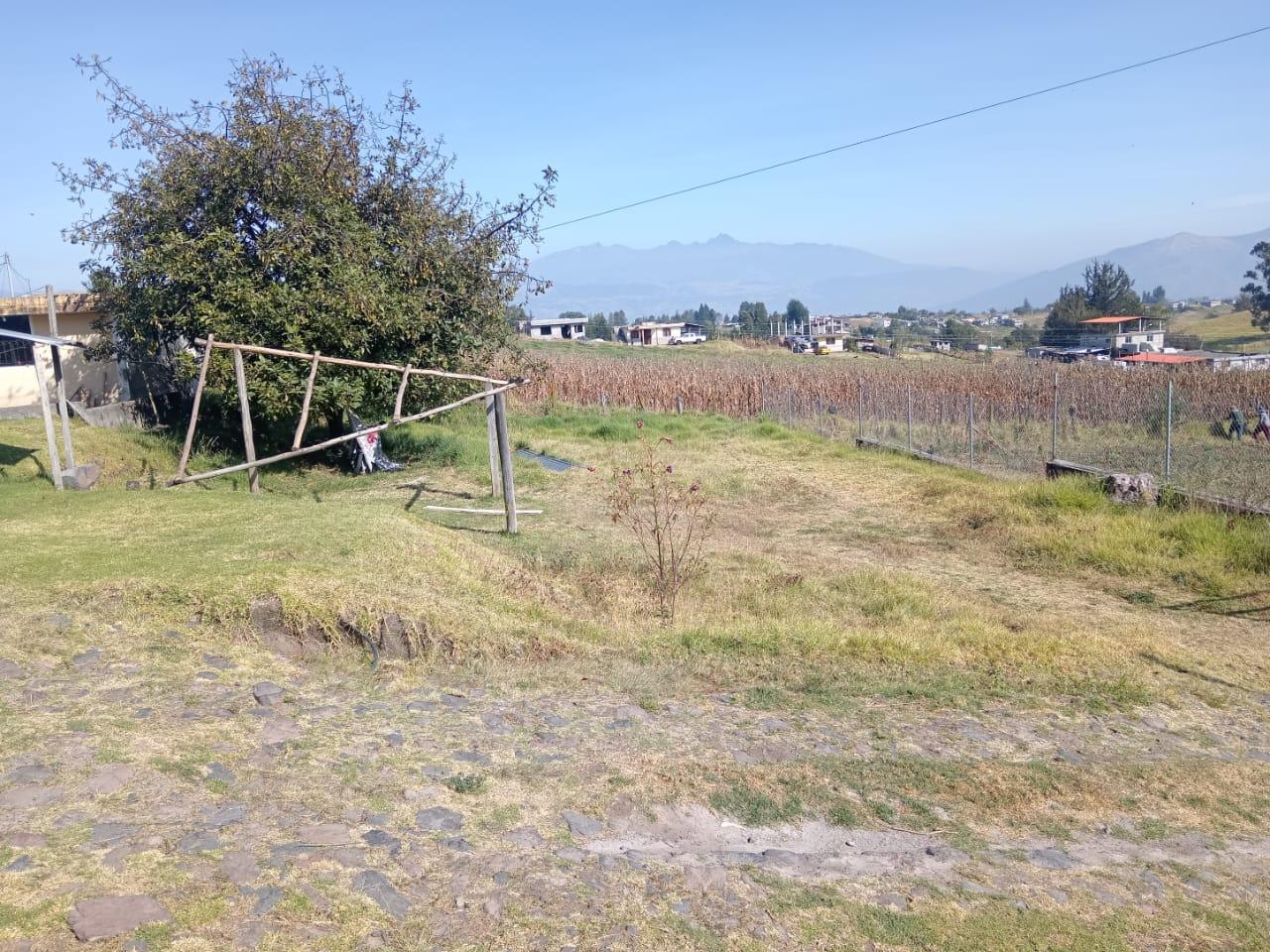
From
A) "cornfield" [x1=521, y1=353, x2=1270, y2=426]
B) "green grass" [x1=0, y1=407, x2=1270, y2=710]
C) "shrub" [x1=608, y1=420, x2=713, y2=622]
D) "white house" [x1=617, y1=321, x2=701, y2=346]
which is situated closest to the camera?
"green grass" [x1=0, y1=407, x2=1270, y2=710]

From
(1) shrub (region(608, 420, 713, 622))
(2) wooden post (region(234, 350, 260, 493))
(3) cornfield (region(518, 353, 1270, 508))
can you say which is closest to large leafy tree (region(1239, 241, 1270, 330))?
(3) cornfield (region(518, 353, 1270, 508))

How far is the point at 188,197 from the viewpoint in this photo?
14.5 meters

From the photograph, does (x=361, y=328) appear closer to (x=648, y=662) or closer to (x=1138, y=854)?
(x=648, y=662)

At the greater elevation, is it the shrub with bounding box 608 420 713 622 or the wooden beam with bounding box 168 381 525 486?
the wooden beam with bounding box 168 381 525 486

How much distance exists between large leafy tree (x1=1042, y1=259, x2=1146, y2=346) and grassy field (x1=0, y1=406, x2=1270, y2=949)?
54482mm

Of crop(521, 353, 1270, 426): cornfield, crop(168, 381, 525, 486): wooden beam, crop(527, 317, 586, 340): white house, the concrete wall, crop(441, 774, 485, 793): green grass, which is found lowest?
crop(441, 774, 485, 793): green grass

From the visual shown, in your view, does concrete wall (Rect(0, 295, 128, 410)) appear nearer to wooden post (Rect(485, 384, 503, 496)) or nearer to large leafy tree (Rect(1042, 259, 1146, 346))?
wooden post (Rect(485, 384, 503, 496))

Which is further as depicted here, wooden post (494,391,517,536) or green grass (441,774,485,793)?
wooden post (494,391,517,536)

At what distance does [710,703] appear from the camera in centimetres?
645

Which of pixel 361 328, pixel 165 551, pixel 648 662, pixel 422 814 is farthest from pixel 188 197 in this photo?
pixel 422 814

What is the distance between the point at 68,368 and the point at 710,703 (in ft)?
51.2

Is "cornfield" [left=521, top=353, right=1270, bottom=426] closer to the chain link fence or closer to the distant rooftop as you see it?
the chain link fence

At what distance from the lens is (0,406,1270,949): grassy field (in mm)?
4188

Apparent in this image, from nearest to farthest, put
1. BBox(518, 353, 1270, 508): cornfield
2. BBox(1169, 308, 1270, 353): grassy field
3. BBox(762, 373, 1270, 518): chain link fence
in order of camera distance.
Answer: BBox(762, 373, 1270, 518): chain link fence
BBox(518, 353, 1270, 508): cornfield
BBox(1169, 308, 1270, 353): grassy field
